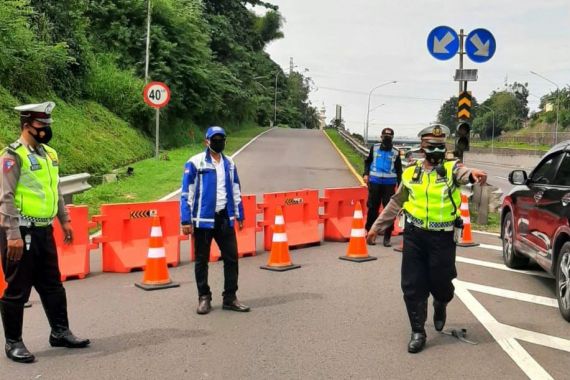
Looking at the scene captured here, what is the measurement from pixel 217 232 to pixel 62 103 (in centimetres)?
1576

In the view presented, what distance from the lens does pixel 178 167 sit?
21.5m

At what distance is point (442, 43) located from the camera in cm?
1374

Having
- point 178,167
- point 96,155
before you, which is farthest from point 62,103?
point 178,167

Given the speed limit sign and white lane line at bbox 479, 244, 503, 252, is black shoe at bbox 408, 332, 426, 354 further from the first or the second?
the speed limit sign

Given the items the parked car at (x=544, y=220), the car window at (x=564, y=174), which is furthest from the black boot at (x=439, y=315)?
the car window at (x=564, y=174)

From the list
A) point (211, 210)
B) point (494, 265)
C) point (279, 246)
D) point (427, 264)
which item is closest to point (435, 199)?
point (427, 264)

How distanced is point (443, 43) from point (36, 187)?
10781 mm

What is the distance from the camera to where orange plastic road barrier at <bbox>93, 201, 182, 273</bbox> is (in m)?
8.22

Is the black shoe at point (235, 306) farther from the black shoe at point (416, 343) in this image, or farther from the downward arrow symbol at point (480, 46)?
the downward arrow symbol at point (480, 46)

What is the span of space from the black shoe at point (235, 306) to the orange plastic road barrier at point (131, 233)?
2201 millimetres

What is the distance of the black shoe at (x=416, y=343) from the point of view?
5309mm

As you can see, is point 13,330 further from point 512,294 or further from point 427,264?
point 512,294

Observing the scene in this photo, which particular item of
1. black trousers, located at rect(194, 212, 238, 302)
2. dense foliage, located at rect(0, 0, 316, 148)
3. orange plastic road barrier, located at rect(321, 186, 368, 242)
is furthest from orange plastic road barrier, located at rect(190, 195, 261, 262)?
dense foliage, located at rect(0, 0, 316, 148)

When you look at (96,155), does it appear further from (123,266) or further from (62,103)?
(123,266)
